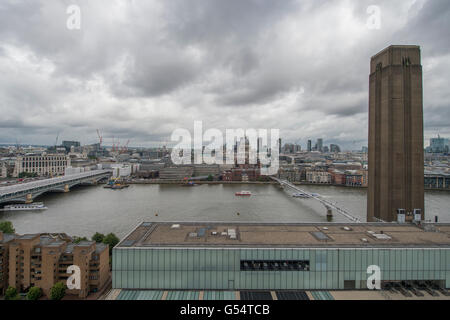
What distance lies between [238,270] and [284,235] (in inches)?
58.9

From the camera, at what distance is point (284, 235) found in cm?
577

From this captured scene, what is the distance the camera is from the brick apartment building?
540 centimetres

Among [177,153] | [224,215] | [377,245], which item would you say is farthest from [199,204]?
[177,153]

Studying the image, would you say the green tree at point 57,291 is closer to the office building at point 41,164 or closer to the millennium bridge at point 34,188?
the millennium bridge at point 34,188

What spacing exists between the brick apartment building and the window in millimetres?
3324

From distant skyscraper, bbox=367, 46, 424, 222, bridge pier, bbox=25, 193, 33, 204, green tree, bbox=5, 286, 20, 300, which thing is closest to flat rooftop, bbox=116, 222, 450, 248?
distant skyscraper, bbox=367, 46, 424, 222

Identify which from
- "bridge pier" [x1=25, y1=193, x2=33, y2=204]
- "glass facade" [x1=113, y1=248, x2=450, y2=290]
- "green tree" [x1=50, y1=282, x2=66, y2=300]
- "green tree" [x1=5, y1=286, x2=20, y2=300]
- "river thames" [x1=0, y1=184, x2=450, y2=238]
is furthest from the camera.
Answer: "bridge pier" [x1=25, y1=193, x2=33, y2=204]

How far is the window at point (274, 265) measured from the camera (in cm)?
486

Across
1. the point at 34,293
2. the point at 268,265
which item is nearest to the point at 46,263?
the point at 34,293

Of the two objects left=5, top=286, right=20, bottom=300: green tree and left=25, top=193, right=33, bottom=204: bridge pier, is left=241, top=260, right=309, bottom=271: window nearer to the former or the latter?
left=5, top=286, right=20, bottom=300: green tree

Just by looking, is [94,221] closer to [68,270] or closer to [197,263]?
[68,270]

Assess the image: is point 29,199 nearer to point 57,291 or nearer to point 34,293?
point 34,293

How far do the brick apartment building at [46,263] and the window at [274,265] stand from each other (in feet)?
10.9

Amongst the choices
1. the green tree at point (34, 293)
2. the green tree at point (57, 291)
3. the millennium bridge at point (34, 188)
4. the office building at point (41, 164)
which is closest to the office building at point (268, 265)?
the green tree at point (57, 291)
